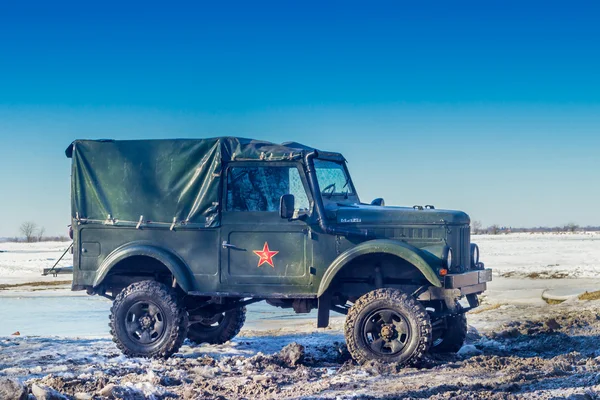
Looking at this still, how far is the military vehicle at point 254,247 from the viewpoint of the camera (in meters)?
8.54

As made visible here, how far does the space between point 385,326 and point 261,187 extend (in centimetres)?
217

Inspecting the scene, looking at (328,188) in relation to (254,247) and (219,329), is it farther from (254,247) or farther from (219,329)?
(219,329)

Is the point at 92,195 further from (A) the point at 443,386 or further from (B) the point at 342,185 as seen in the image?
(A) the point at 443,386

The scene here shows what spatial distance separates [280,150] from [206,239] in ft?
4.53

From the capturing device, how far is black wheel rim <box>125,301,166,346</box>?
367 inches

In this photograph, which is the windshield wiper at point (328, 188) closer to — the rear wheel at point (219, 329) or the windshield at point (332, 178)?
the windshield at point (332, 178)

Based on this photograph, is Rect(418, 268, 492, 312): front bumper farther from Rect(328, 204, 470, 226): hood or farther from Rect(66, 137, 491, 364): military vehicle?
Rect(328, 204, 470, 226): hood

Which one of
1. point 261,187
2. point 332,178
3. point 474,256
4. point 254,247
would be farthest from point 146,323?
point 474,256

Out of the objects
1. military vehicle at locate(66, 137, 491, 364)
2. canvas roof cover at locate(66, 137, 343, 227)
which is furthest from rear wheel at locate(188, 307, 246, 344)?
canvas roof cover at locate(66, 137, 343, 227)

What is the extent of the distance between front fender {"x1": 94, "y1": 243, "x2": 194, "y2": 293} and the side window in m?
0.92

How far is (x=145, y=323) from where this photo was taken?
30.8 feet

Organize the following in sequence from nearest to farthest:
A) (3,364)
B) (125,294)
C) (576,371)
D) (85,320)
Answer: (576,371), (3,364), (125,294), (85,320)

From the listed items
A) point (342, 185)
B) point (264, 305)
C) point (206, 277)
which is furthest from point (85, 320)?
point (342, 185)

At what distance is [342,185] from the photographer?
9.89 m
